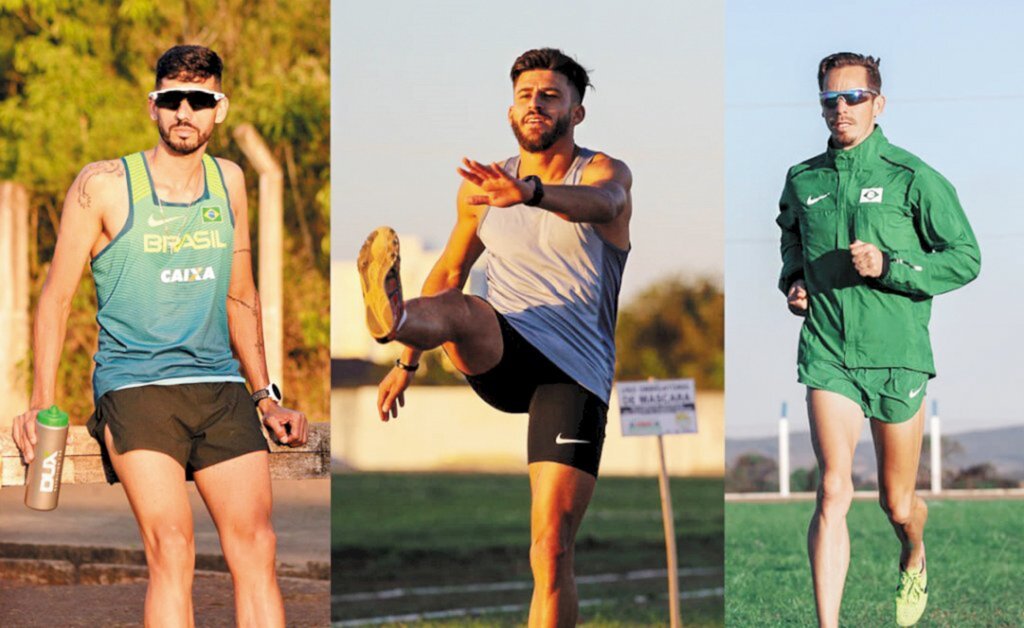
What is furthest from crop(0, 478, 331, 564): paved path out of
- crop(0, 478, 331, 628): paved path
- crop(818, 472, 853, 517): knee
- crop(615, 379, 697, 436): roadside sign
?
crop(818, 472, 853, 517): knee

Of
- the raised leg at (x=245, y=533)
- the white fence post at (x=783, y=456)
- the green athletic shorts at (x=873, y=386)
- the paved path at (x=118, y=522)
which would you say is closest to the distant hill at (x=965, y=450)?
the white fence post at (x=783, y=456)

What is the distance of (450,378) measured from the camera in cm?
1469

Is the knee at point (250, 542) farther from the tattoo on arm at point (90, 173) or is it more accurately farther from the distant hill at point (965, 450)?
the distant hill at point (965, 450)

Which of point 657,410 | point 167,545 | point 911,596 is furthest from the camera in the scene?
point 657,410

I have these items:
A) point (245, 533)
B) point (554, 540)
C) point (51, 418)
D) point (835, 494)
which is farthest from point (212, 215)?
point (835, 494)

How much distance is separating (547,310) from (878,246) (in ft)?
3.81

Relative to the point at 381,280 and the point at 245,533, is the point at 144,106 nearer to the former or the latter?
the point at 381,280

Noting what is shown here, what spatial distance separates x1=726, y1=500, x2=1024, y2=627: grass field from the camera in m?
8.59

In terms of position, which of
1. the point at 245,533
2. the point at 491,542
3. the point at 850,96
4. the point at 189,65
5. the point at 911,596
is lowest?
the point at 491,542

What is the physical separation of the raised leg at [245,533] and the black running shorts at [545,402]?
1.14 meters

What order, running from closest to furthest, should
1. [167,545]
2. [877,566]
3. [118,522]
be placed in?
[167,545] → [877,566] → [118,522]

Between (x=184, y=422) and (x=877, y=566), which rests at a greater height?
(x=184, y=422)

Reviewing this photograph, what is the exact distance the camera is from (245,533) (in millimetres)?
5617

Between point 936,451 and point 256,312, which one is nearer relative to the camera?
point 256,312
